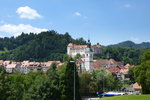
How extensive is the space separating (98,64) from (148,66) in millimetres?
105548

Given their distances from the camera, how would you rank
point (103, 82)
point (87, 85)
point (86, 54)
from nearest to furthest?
1. point (87, 85)
2. point (103, 82)
3. point (86, 54)

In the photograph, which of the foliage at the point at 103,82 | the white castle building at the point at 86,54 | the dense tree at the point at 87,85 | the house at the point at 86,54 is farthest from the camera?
the white castle building at the point at 86,54

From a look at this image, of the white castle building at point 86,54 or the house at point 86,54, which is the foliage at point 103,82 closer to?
the house at point 86,54

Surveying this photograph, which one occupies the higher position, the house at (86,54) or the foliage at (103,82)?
the house at (86,54)

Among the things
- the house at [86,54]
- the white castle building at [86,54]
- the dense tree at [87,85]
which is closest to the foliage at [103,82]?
the dense tree at [87,85]

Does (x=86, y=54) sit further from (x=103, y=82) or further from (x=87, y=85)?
(x=87, y=85)

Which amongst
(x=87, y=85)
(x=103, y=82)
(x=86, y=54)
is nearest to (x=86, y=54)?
(x=86, y=54)

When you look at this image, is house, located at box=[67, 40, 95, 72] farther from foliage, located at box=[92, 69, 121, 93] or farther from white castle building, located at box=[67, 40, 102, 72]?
foliage, located at box=[92, 69, 121, 93]

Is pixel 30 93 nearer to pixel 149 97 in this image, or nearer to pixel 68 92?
pixel 68 92

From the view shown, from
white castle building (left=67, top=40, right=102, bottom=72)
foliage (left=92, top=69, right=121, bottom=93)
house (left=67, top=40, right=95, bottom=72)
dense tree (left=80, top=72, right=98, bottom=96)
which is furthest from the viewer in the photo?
white castle building (left=67, top=40, right=102, bottom=72)

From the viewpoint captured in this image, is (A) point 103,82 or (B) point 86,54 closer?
(A) point 103,82

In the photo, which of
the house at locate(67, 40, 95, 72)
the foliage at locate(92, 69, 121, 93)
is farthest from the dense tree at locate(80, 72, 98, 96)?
the house at locate(67, 40, 95, 72)

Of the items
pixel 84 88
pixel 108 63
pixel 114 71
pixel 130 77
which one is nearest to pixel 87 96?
pixel 84 88

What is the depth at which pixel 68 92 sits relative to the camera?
165 ft
